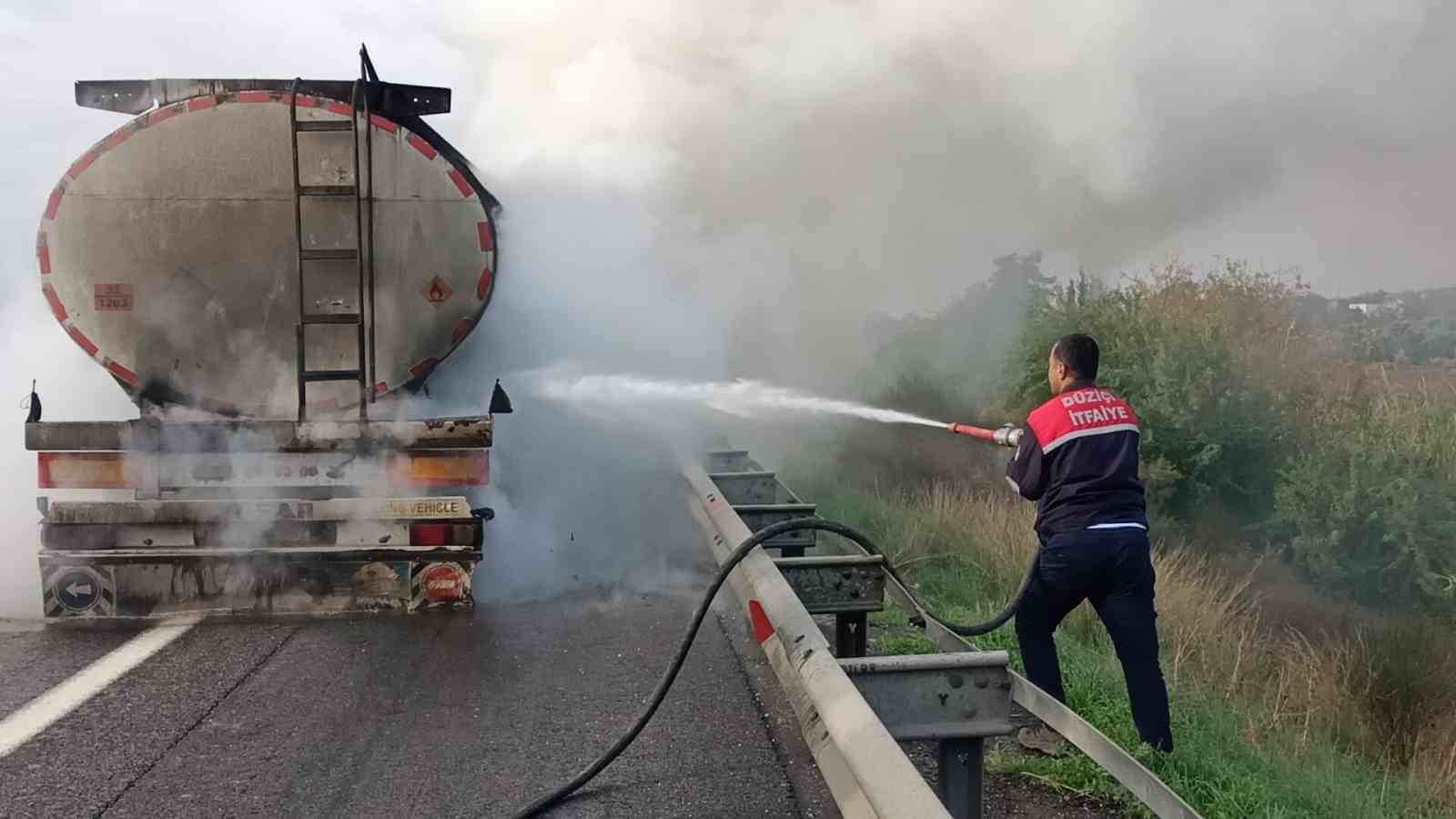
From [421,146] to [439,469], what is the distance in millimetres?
1732

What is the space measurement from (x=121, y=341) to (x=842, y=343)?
25.4 ft

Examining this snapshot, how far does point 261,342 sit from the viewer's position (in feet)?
21.5

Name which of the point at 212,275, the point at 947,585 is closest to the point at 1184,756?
the point at 947,585

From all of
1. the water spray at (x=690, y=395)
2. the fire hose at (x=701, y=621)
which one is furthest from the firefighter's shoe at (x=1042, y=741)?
the water spray at (x=690, y=395)

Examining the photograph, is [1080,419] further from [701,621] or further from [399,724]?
[399,724]

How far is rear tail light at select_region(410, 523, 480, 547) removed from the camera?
6598 millimetres

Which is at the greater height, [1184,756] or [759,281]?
[759,281]

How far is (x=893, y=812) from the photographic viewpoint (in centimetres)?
239

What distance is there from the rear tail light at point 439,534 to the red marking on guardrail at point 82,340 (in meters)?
1.91

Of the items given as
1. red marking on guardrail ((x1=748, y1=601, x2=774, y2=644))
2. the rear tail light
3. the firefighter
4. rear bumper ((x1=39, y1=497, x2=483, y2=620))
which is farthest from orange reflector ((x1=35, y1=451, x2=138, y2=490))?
the firefighter

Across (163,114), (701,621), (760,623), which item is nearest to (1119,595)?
(760,623)

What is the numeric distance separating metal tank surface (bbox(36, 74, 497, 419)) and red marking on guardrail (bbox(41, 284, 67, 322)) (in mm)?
11

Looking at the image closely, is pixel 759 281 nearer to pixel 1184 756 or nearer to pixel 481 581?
pixel 481 581

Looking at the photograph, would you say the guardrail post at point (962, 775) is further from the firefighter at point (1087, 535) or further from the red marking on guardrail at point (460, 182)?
the red marking on guardrail at point (460, 182)
